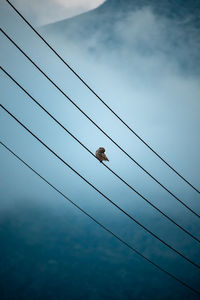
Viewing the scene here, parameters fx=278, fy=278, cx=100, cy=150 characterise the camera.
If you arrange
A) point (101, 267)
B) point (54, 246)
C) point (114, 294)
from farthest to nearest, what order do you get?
point (54, 246) → point (101, 267) → point (114, 294)

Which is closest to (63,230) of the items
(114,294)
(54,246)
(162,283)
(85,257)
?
(54,246)

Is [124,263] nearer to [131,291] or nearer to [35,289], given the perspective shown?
[131,291]

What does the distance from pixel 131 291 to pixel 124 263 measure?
373cm

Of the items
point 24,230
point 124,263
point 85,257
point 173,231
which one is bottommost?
point 24,230

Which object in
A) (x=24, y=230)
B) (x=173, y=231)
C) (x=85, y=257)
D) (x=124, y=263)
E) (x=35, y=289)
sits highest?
(x=173, y=231)

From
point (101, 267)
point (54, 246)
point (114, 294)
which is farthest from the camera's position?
point (54, 246)

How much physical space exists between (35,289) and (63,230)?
9119mm

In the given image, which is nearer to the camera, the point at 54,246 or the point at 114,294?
the point at 114,294

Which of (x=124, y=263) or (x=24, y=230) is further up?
(x=124, y=263)

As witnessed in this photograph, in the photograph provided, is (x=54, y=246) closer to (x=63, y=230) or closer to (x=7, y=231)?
(x=63, y=230)

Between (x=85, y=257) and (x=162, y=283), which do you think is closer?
(x=162, y=283)

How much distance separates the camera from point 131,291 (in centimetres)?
3531

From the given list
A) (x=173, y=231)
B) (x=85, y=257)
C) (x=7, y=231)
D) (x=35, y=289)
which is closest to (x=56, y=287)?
(x=35, y=289)

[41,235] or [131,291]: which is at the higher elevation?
[131,291]
